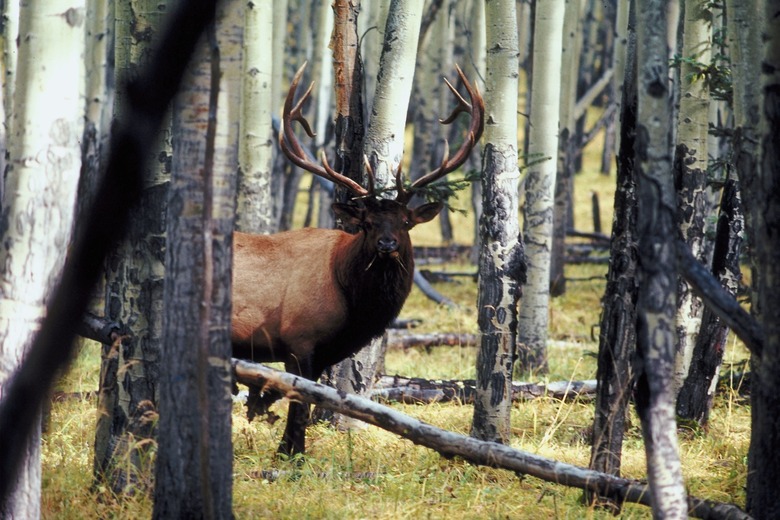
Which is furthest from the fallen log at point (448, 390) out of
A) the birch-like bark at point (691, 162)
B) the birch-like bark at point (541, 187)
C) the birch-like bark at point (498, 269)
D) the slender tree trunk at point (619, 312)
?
the slender tree trunk at point (619, 312)

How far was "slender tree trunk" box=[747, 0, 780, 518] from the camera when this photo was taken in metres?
4.31

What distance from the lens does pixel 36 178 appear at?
13.4 feet

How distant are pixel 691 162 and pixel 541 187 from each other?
2.80m

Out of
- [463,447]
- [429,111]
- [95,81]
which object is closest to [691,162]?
[463,447]

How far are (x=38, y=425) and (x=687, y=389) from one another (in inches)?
186

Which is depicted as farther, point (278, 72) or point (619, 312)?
point (278, 72)

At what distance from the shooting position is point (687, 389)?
7203 millimetres

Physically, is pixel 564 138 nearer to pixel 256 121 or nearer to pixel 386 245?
pixel 256 121

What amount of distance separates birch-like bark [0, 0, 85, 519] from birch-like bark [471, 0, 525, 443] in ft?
9.65

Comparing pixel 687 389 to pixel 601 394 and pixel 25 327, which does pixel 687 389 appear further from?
pixel 25 327

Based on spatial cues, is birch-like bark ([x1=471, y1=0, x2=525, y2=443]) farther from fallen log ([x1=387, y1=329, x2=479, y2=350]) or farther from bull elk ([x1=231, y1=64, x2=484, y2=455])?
fallen log ([x1=387, y1=329, x2=479, y2=350])

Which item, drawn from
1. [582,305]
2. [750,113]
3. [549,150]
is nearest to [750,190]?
[750,113]

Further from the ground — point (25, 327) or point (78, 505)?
point (25, 327)

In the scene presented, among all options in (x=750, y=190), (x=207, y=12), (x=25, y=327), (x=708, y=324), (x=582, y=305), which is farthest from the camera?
(x=582, y=305)
